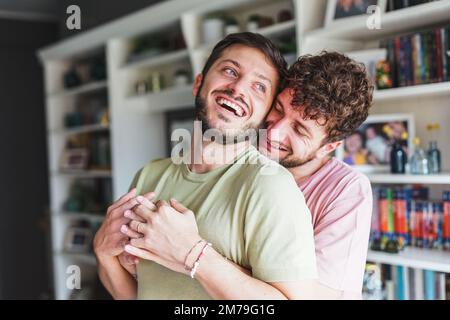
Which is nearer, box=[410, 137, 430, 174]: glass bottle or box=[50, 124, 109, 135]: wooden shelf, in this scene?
box=[410, 137, 430, 174]: glass bottle

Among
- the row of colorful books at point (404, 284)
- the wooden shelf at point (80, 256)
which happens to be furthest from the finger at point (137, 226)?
the wooden shelf at point (80, 256)

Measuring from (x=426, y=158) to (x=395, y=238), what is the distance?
0.90 ft

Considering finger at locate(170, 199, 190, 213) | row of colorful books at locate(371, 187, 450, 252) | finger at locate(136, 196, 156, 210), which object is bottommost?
row of colorful books at locate(371, 187, 450, 252)

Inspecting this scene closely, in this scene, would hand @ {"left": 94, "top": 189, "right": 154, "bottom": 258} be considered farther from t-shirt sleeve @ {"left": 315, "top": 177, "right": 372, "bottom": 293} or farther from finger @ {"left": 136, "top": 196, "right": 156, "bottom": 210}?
t-shirt sleeve @ {"left": 315, "top": 177, "right": 372, "bottom": 293}

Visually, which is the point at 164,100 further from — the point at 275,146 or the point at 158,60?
the point at 275,146

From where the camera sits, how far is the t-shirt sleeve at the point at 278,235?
0.64m

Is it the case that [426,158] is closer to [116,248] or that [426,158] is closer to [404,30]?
[404,30]

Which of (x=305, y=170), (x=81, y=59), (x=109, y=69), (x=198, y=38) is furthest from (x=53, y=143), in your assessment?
(x=305, y=170)

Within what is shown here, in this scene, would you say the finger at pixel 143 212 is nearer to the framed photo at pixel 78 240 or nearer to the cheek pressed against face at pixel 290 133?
the cheek pressed against face at pixel 290 133

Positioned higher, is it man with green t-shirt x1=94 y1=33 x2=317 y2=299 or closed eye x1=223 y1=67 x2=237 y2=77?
closed eye x1=223 y1=67 x2=237 y2=77

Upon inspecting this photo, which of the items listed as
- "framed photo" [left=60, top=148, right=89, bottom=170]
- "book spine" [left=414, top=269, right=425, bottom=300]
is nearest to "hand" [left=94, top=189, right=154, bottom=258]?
"book spine" [left=414, top=269, right=425, bottom=300]

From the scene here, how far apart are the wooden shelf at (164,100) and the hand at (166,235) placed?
158 cm

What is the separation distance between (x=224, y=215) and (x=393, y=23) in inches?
41.5

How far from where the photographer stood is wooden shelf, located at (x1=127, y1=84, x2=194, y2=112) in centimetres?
234
